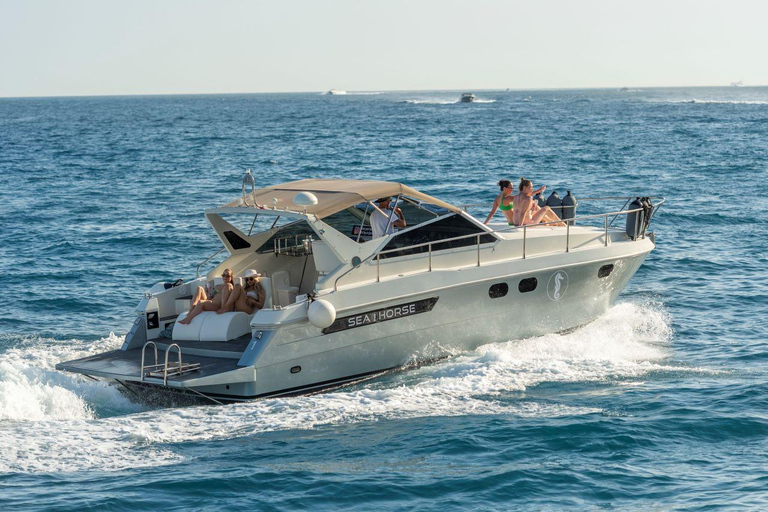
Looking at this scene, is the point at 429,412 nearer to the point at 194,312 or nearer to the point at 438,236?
the point at 438,236

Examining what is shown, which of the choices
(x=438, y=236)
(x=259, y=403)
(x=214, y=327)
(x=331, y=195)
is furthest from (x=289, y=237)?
(x=259, y=403)

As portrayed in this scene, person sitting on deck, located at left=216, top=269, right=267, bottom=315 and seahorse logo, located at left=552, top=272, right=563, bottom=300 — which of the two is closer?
person sitting on deck, located at left=216, top=269, right=267, bottom=315

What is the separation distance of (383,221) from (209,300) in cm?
257

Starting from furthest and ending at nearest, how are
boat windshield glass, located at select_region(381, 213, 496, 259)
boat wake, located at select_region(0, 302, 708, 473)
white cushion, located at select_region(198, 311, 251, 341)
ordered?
boat windshield glass, located at select_region(381, 213, 496, 259), white cushion, located at select_region(198, 311, 251, 341), boat wake, located at select_region(0, 302, 708, 473)

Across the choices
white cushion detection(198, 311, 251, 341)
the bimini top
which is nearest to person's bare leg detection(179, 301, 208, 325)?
white cushion detection(198, 311, 251, 341)

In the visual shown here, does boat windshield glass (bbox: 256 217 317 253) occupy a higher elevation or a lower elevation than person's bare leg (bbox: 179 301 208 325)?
higher

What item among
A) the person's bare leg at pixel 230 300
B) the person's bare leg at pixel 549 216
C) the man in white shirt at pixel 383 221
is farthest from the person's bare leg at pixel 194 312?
the person's bare leg at pixel 549 216

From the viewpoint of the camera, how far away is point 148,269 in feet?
64.3

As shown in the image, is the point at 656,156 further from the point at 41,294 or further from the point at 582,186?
the point at 41,294

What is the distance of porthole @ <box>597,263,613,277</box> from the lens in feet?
45.5

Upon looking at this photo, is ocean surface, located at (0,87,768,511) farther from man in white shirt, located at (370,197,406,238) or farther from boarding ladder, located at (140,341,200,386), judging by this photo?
man in white shirt, located at (370,197,406,238)

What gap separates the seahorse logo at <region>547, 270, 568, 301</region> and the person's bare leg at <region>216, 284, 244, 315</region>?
14.5 ft

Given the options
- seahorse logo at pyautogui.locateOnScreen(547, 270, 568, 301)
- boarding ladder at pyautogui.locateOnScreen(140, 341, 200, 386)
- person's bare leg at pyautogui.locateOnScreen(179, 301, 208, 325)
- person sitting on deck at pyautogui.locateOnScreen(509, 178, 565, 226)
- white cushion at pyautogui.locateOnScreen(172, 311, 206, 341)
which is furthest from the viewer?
person sitting on deck at pyautogui.locateOnScreen(509, 178, 565, 226)

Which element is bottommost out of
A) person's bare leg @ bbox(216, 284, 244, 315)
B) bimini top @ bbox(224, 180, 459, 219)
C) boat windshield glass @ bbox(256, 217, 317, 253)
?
person's bare leg @ bbox(216, 284, 244, 315)
